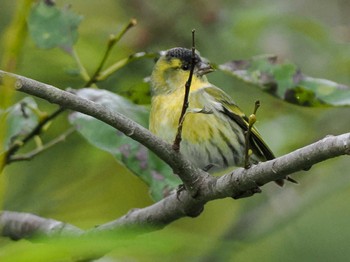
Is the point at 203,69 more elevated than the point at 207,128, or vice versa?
the point at 203,69

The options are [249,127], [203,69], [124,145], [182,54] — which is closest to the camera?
[249,127]

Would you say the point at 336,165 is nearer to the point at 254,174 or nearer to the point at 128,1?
the point at 128,1

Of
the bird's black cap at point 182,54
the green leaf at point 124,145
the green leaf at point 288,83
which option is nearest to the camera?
the green leaf at point 124,145

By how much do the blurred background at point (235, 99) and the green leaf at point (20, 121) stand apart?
0.63 metres

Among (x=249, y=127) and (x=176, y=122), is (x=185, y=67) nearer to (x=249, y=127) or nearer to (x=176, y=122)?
(x=176, y=122)

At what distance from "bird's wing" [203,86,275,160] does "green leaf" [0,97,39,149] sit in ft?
2.05

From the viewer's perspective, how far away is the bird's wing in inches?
88.9

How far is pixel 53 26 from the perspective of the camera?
7.13 feet

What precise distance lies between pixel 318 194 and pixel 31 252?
281cm

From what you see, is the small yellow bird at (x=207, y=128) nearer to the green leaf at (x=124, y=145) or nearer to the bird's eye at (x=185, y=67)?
the bird's eye at (x=185, y=67)

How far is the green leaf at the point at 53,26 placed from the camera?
2141mm

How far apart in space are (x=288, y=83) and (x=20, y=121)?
0.67 meters

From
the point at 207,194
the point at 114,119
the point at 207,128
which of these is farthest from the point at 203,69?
the point at 114,119

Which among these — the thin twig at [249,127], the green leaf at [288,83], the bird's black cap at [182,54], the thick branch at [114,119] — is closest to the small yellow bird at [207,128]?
the bird's black cap at [182,54]
